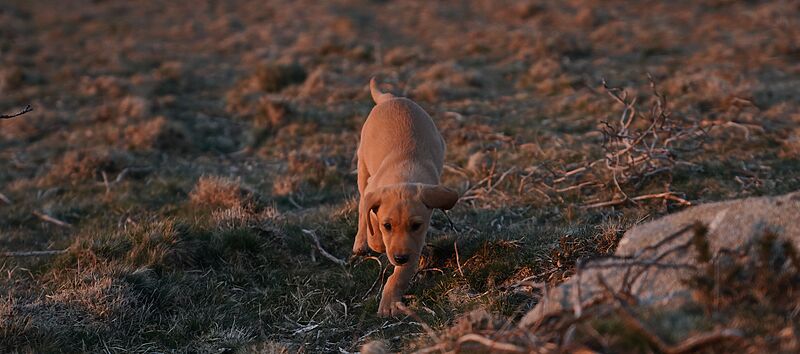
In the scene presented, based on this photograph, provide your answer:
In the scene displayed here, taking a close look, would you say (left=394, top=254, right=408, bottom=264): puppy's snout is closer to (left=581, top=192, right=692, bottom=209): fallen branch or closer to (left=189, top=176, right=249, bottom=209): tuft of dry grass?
(left=581, top=192, right=692, bottom=209): fallen branch

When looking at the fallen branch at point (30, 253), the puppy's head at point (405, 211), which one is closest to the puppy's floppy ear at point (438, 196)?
the puppy's head at point (405, 211)

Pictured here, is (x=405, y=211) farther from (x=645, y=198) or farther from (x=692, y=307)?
(x=645, y=198)

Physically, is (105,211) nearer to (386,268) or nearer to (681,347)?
(386,268)

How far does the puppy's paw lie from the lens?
4379 millimetres

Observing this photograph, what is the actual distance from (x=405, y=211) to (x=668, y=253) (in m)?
1.70

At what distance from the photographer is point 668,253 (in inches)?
116

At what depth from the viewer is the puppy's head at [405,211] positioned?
422 centimetres

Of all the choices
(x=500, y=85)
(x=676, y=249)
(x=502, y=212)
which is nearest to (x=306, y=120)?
(x=500, y=85)

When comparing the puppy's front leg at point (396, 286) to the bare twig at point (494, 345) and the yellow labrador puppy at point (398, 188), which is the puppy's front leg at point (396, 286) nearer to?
the yellow labrador puppy at point (398, 188)

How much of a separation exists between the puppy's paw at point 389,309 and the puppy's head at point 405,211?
1.03 feet

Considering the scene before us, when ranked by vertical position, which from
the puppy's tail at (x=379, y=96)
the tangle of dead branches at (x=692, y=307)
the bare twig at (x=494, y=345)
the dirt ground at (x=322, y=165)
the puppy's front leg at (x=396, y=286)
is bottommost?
the dirt ground at (x=322, y=165)

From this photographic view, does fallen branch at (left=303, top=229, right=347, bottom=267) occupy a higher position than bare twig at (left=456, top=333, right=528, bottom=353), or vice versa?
bare twig at (left=456, top=333, right=528, bottom=353)

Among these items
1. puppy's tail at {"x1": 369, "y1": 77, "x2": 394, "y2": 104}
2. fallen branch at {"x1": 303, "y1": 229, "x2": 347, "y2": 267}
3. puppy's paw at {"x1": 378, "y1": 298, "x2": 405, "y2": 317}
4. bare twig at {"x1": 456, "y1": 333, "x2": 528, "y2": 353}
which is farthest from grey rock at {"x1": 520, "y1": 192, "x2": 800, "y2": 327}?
puppy's tail at {"x1": 369, "y1": 77, "x2": 394, "y2": 104}

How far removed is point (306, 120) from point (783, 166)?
6346 mm
